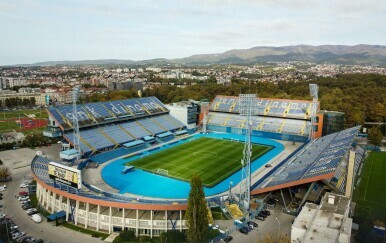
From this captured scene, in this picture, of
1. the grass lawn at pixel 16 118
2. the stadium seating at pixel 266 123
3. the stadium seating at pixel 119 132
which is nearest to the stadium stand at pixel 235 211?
the stadium seating at pixel 119 132

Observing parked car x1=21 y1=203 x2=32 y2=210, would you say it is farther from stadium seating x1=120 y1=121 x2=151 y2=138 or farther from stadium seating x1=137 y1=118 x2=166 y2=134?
stadium seating x1=137 y1=118 x2=166 y2=134

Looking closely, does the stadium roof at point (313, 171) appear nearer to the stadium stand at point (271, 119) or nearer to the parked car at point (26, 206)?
the stadium stand at point (271, 119)

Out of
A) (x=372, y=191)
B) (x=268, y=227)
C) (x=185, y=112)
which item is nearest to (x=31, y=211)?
(x=268, y=227)

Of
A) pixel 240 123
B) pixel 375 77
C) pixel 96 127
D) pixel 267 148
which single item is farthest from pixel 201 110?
pixel 375 77

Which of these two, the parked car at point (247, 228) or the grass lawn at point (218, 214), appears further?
the grass lawn at point (218, 214)

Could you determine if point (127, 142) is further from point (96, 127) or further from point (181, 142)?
point (181, 142)

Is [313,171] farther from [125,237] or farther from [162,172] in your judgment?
[162,172]
